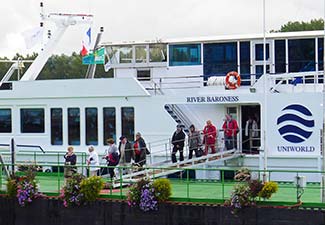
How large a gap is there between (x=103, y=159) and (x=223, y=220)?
7870 mm

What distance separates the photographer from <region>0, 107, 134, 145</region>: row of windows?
25.0m

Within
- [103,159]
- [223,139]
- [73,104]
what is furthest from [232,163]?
[73,104]

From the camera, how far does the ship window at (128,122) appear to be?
24.8 m

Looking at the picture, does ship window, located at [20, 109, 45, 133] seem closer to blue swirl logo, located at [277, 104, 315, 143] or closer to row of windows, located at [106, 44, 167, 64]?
row of windows, located at [106, 44, 167, 64]

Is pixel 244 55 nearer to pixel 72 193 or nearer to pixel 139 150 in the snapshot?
pixel 139 150

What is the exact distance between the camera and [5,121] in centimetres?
2741

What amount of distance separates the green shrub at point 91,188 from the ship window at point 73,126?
7.29 m

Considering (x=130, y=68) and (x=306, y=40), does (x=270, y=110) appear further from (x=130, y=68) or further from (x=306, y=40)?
(x=130, y=68)

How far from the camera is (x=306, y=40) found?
24906mm

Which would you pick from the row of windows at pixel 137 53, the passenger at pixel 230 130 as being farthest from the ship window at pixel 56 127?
the passenger at pixel 230 130

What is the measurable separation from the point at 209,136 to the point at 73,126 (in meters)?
5.24

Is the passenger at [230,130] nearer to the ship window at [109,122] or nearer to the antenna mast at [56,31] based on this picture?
the ship window at [109,122]

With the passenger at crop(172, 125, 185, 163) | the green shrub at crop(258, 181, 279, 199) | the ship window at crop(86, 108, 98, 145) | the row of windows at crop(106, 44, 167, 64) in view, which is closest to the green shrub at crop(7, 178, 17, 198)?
the passenger at crop(172, 125, 185, 163)

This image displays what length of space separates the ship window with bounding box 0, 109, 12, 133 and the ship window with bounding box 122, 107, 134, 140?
463cm
